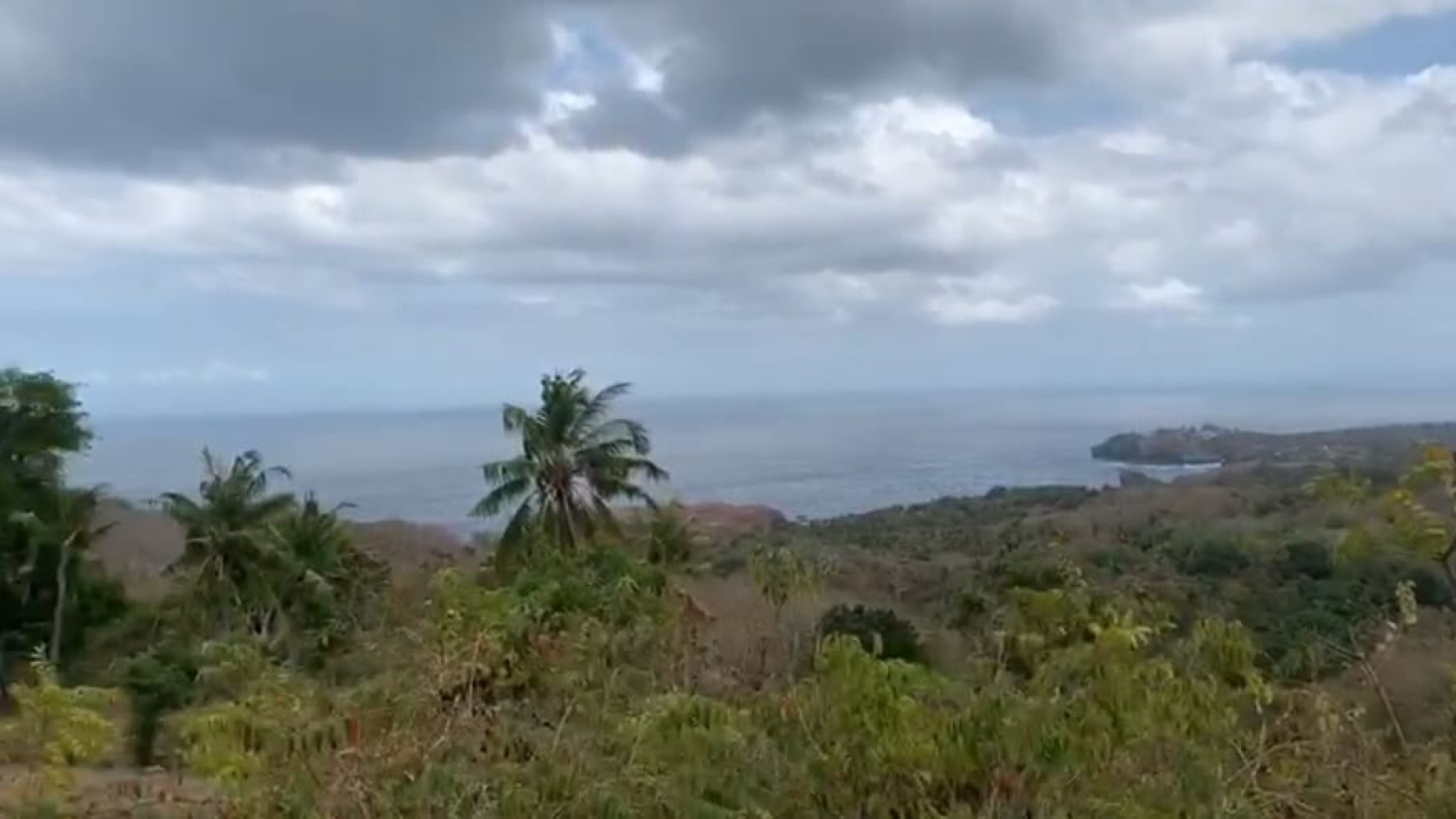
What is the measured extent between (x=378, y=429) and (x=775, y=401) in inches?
2099

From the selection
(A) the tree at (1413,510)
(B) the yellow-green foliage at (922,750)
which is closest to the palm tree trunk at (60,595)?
(B) the yellow-green foliage at (922,750)

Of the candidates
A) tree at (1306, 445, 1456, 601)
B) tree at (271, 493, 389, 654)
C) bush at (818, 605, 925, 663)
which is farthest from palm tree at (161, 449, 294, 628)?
tree at (1306, 445, 1456, 601)

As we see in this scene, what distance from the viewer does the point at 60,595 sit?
79.5ft

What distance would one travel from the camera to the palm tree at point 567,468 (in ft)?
72.8

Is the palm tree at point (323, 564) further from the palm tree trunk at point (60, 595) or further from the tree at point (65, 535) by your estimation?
the palm tree trunk at point (60, 595)

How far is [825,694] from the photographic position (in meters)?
4.51

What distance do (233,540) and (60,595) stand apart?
437 centimetres

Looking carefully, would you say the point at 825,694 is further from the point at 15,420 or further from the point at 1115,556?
the point at 1115,556

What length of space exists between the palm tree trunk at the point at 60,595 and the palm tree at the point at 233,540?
3.09m

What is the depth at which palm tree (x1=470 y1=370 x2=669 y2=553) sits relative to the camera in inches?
874

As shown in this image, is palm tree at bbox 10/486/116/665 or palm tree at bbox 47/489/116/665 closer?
palm tree at bbox 10/486/116/665

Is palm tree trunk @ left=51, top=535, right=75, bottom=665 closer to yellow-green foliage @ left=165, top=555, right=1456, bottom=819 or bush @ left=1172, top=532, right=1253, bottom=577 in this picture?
yellow-green foliage @ left=165, top=555, right=1456, bottom=819

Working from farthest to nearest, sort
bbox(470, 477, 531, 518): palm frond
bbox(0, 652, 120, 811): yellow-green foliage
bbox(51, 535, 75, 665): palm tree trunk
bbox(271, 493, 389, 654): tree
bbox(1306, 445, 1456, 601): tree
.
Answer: bbox(51, 535, 75, 665): palm tree trunk → bbox(271, 493, 389, 654): tree → bbox(470, 477, 531, 518): palm frond → bbox(0, 652, 120, 811): yellow-green foliage → bbox(1306, 445, 1456, 601): tree

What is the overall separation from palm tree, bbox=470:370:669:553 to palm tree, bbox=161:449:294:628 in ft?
11.7
